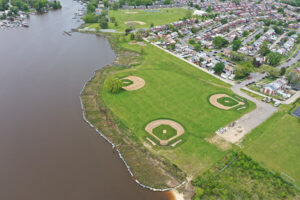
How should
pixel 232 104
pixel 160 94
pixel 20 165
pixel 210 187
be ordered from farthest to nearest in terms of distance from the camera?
pixel 160 94
pixel 232 104
pixel 20 165
pixel 210 187

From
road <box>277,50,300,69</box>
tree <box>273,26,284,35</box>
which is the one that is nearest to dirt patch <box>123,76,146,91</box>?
road <box>277,50,300,69</box>

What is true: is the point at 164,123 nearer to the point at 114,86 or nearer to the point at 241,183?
the point at 114,86

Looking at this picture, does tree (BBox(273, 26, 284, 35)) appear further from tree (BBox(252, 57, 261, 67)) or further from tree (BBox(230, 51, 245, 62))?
tree (BBox(252, 57, 261, 67))

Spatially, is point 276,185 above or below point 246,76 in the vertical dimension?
below

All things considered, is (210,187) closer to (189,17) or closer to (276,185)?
(276,185)

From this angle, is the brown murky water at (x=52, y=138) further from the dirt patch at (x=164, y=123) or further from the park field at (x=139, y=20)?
the park field at (x=139, y=20)

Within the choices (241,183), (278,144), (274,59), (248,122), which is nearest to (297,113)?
(248,122)

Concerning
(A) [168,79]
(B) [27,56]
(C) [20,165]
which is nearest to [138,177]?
(C) [20,165]
